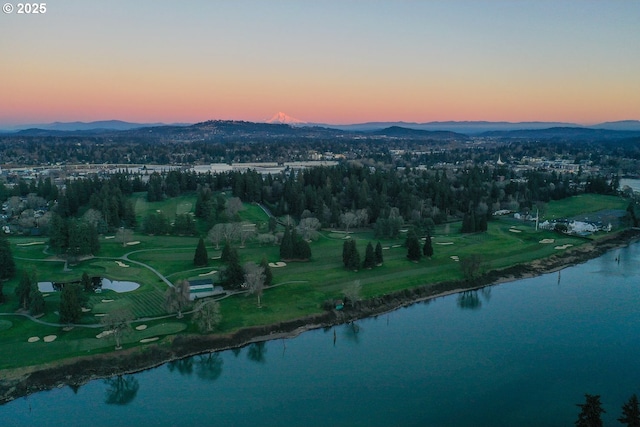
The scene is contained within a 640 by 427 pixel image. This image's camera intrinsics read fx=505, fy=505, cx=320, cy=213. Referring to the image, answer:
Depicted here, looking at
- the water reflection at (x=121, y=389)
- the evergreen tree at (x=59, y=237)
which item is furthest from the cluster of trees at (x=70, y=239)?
the water reflection at (x=121, y=389)

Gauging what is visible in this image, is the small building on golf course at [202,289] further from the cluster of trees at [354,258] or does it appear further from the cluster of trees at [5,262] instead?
the cluster of trees at [5,262]

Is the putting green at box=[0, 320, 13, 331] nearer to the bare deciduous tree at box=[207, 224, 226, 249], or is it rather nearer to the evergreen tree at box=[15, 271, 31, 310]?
the evergreen tree at box=[15, 271, 31, 310]

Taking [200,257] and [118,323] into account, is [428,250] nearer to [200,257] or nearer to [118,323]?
[200,257]

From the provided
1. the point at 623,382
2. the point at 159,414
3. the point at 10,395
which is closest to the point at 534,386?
the point at 623,382

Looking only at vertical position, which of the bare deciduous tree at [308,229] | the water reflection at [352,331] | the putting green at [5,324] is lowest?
the water reflection at [352,331]

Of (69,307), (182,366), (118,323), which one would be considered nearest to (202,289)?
(118,323)
